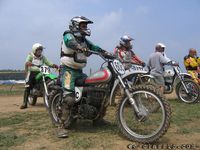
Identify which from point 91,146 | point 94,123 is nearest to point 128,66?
point 94,123

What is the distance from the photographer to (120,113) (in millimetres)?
6203

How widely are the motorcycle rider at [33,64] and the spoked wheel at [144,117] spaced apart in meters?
5.31

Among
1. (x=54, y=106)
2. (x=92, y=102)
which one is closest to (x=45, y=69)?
(x=54, y=106)

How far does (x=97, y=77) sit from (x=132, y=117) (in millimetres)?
930

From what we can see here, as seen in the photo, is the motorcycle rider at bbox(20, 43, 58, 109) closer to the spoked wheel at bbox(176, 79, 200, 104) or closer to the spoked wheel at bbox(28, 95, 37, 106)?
the spoked wheel at bbox(28, 95, 37, 106)

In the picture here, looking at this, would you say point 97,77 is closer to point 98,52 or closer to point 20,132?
point 98,52

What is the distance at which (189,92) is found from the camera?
1186cm

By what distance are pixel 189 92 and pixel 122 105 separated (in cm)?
612

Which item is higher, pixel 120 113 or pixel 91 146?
pixel 120 113

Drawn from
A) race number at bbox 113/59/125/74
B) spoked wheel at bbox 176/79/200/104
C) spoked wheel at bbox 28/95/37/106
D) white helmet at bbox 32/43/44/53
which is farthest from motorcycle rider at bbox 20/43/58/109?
race number at bbox 113/59/125/74

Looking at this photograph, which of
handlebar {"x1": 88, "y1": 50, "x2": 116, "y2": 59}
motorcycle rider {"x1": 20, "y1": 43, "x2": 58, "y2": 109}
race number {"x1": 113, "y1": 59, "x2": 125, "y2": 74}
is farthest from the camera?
motorcycle rider {"x1": 20, "y1": 43, "x2": 58, "y2": 109}

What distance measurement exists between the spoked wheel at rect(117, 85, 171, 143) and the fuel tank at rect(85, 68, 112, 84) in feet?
1.64

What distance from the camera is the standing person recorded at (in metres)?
11.9

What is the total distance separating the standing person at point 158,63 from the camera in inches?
470
